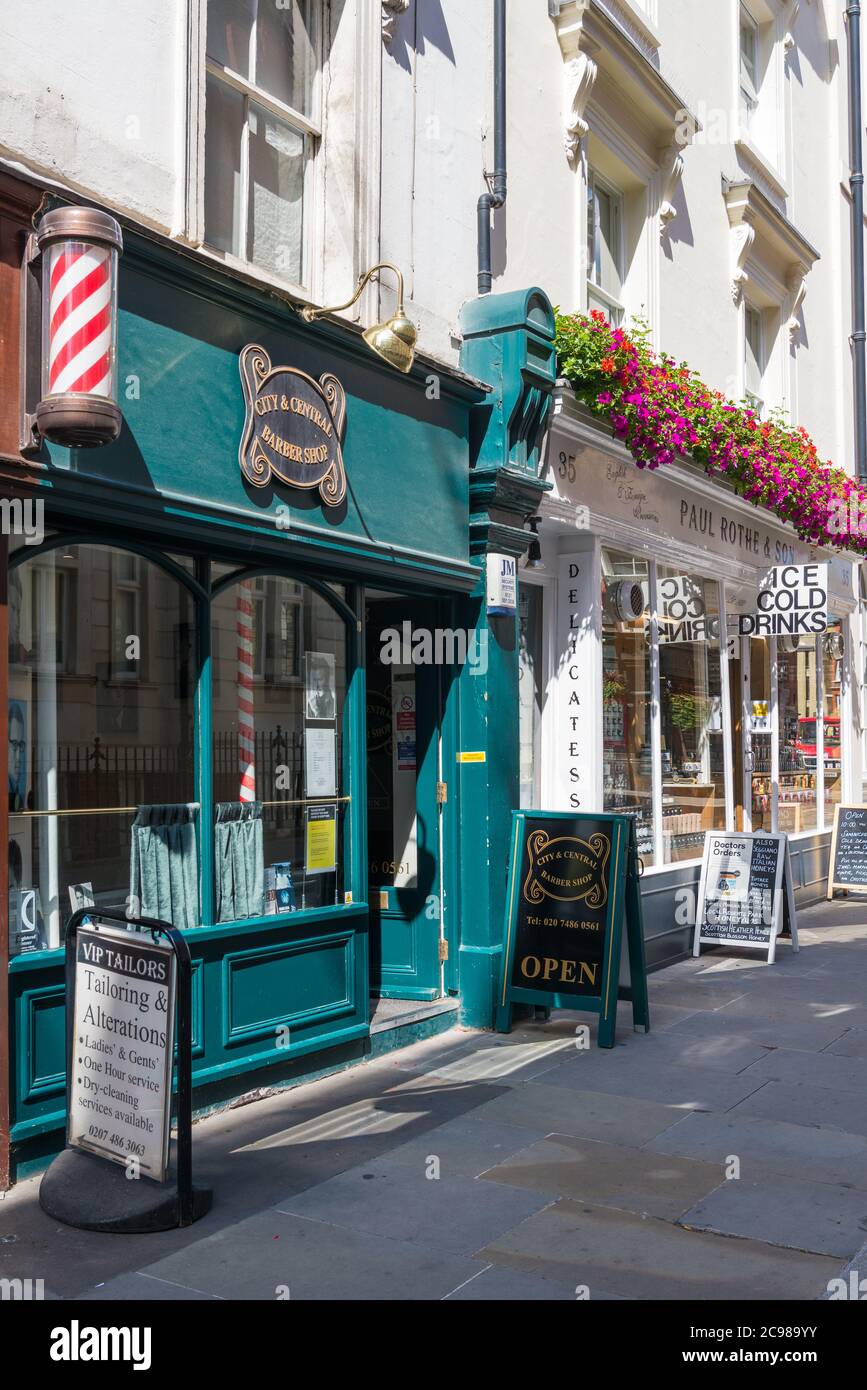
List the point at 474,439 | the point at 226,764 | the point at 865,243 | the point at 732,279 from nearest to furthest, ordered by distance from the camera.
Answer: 1. the point at 226,764
2. the point at 474,439
3. the point at 732,279
4. the point at 865,243

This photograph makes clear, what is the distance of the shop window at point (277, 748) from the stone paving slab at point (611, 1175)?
1943 mm

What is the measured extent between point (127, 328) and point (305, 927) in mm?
3178

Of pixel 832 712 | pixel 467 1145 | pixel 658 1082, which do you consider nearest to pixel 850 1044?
pixel 658 1082

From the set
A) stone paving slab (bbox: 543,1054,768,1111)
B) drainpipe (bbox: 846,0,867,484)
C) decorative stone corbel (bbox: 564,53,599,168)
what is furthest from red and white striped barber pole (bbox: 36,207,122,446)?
drainpipe (bbox: 846,0,867,484)

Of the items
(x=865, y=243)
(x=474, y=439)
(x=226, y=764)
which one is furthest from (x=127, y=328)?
→ (x=865, y=243)

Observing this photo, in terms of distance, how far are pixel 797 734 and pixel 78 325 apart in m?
11.3

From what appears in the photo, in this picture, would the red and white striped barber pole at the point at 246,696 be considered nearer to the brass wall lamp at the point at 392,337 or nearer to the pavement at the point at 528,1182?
the brass wall lamp at the point at 392,337

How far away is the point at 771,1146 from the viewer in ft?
18.7

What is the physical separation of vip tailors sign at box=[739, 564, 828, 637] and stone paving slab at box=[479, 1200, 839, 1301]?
27.5 ft

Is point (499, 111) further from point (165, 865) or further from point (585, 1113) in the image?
point (585, 1113)

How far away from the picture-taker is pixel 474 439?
8109 millimetres

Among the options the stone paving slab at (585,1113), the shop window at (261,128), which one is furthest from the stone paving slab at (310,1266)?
the shop window at (261,128)
